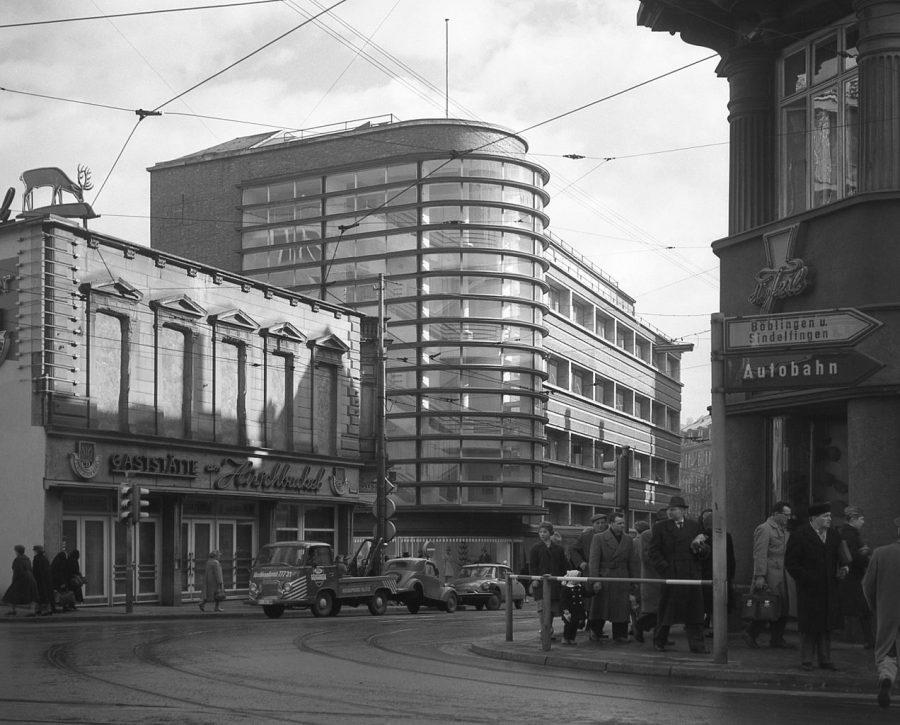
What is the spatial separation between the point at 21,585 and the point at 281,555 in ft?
18.9

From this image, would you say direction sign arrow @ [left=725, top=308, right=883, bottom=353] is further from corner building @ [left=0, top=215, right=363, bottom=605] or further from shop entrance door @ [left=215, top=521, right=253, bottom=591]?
shop entrance door @ [left=215, top=521, right=253, bottom=591]

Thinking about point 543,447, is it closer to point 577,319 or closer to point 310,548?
point 577,319

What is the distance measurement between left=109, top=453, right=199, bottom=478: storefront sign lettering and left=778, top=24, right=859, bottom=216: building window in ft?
66.1

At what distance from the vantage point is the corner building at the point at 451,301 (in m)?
63.7

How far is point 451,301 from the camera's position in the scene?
6378 centimetres

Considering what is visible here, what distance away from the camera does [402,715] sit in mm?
10742

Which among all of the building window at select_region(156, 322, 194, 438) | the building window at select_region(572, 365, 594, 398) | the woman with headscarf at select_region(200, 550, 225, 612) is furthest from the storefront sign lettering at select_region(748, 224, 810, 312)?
the building window at select_region(572, 365, 594, 398)

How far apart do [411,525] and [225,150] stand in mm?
23325

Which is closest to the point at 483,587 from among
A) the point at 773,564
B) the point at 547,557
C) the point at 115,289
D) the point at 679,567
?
the point at 115,289

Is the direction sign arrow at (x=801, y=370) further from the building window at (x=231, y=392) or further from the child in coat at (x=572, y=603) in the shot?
the building window at (x=231, y=392)

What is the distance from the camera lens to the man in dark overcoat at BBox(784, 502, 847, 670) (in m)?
14.2

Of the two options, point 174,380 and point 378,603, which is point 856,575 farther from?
point 174,380

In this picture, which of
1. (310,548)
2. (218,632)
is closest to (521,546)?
(310,548)

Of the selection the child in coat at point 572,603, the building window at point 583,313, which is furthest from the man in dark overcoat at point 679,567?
the building window at point 583,313
